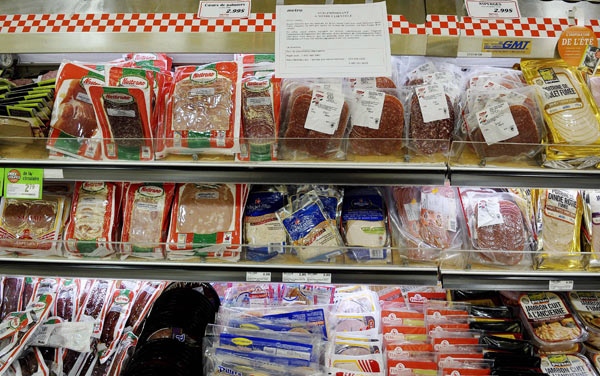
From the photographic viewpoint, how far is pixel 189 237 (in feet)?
6.61

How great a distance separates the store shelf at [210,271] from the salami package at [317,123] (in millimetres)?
457

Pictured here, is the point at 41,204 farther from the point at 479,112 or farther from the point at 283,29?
the point at 479,112

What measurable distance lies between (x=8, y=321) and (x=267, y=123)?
1488mm

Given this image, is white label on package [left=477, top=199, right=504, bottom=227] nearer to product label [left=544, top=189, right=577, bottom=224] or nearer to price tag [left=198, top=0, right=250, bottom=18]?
product label [left=544, top=189, right=577, bottom=224]

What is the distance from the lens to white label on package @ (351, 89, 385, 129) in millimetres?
1870

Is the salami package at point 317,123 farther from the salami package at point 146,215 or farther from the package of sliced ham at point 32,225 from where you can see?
the package of sliced ham at point 32,225

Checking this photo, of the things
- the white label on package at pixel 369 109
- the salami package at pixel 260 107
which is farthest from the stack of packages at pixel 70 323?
the white label on package at pixel 369 109

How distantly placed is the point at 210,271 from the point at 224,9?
1.16m

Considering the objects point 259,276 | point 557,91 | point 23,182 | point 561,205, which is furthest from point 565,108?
point 23,182

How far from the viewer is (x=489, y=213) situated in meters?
2.04

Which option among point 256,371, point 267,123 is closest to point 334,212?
point 267,123

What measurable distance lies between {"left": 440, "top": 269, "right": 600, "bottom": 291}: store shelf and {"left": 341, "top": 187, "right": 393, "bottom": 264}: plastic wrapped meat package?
271mm

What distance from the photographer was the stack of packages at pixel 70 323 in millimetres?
2154

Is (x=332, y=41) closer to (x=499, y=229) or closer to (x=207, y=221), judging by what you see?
(x=207, y=221)
